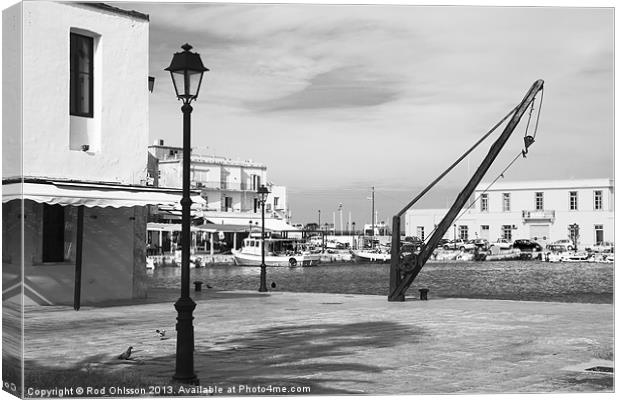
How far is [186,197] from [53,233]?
739 centimetres

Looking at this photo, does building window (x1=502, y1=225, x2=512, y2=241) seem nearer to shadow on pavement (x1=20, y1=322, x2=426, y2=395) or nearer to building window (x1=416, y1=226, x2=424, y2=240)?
building window (x1=416, y1=226, x2=424, y2=240)

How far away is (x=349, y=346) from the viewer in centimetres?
1273

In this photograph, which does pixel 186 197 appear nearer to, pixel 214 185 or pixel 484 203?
pixel 214 185

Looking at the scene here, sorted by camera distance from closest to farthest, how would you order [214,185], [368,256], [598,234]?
[598,234] < [214,185] < [368,256]

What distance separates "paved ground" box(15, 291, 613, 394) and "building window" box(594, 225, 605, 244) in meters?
1.41

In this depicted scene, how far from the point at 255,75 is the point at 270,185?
61.4 inches

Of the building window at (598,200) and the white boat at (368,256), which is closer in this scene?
the building window at (598,200)

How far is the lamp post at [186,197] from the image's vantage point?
31.9 feet

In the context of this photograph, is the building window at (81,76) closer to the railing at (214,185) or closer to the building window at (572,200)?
the railing at (214,185)

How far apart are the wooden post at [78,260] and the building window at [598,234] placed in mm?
8404

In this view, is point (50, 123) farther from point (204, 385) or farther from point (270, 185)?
point (204, 385)

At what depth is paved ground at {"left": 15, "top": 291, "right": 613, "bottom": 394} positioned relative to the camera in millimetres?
10430

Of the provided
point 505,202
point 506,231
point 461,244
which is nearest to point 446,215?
point 506,231

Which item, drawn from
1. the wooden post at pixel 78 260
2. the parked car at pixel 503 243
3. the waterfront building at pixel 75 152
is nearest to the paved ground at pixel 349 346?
the wooden post at pixel 78 260
